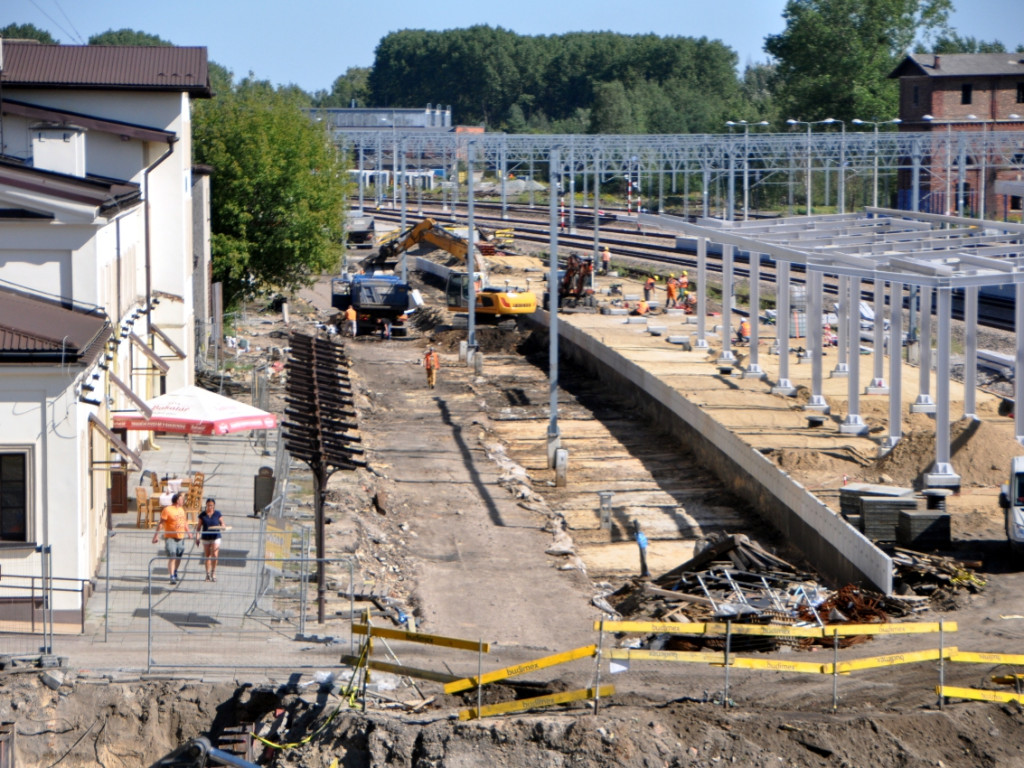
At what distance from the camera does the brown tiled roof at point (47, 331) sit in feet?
51.6

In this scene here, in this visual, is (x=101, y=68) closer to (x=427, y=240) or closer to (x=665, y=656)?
(x=665, y=656)

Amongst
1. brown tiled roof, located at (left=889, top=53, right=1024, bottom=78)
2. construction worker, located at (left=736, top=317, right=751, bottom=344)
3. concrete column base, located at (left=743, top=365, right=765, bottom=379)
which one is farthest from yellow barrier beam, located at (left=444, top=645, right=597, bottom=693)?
brown tiled roof, located at (left=889, top=53, right=1024, bottom=78)

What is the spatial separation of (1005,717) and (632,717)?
146 inches

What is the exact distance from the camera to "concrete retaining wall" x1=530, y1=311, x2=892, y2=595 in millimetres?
19562

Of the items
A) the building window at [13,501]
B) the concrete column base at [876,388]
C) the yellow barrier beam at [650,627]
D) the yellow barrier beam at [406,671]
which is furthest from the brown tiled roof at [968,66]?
the yellow barrier beam at [406,671]

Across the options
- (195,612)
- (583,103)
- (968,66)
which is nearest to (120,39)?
(583,103)

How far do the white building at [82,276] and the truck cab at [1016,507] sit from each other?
1291cm

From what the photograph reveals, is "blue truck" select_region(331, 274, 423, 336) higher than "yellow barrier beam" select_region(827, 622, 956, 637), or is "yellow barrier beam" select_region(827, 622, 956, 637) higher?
"blue truck" select_region(331, 274, 423, 336)

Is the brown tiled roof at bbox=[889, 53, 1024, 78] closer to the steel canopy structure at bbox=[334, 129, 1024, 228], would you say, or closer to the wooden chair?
the steel canopy structure at bbox=[334, 129, 1024, 228]

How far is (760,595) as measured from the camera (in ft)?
61.6

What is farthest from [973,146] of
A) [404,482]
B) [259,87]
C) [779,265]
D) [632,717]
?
[632,717]

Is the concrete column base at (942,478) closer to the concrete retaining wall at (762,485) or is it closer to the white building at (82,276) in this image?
the concrete retaining wall at (762,485)

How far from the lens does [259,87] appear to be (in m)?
39.1

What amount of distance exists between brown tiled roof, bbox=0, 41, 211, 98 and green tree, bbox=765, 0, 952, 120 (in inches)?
3748
